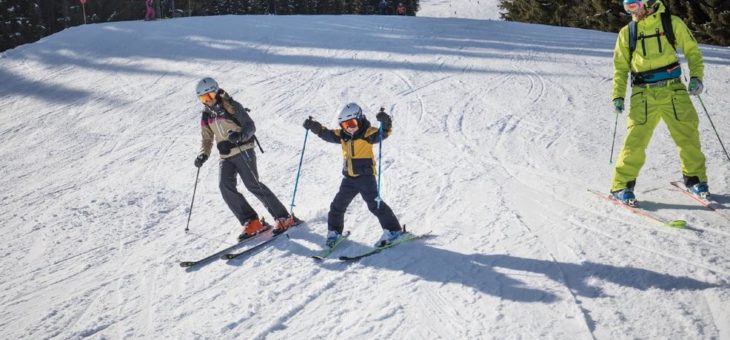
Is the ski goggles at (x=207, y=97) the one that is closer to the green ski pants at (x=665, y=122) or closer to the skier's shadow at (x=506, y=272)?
the skier's shadow at (x=506, y=272)

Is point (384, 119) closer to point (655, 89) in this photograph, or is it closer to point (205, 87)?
point (205, 87)

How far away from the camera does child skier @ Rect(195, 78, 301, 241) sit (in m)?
5.82

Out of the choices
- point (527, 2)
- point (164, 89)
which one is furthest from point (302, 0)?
point (164, 89)

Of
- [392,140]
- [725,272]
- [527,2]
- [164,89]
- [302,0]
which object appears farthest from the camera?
[302,0]

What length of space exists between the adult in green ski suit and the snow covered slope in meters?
0.42

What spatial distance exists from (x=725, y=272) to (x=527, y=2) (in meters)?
27.8

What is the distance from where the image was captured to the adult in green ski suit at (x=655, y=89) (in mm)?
5172

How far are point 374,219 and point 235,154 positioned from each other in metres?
1.64

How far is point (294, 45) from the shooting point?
16.8 metres

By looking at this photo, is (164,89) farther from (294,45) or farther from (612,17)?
(612,17)

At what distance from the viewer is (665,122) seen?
5328 millimetres

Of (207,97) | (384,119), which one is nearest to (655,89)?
(384,119)

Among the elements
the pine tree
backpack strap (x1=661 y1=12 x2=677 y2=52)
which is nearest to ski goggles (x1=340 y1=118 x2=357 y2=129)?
backpack strap (x1=661 y1=12 x2=677 y2=52)

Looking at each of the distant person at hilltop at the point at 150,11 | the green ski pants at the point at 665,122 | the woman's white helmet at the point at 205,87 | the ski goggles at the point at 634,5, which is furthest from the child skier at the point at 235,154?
the distant person at hilltop at the point at 150,11
